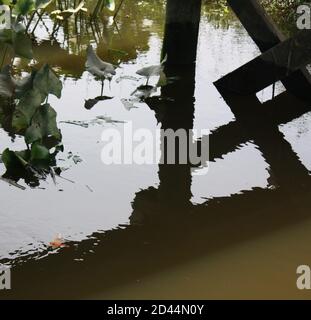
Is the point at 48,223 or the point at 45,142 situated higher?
the point at 45,142

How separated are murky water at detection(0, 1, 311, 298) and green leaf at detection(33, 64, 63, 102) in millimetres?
338

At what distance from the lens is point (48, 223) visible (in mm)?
3074

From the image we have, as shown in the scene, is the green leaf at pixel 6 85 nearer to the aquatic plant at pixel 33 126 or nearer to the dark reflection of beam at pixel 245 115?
the aquatic plant at pixel 33 126

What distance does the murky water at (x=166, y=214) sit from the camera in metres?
2.72

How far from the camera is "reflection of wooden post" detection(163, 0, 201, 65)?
5.28 metres

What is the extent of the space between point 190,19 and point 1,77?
6.19 ft

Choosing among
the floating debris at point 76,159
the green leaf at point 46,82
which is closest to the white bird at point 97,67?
the green leaf at point 46,82

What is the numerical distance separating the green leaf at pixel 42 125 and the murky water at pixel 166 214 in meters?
0.17

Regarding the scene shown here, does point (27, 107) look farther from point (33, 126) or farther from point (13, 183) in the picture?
point (13, 183)

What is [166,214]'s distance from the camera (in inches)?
129

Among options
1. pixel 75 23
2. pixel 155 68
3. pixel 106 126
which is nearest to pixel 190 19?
pixel 155 68

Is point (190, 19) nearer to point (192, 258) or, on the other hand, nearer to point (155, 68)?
point (155, 68)

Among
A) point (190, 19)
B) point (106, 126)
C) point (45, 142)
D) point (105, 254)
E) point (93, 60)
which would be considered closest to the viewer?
point (105, 254)

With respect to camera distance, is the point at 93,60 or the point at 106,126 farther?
the point at 93,60
